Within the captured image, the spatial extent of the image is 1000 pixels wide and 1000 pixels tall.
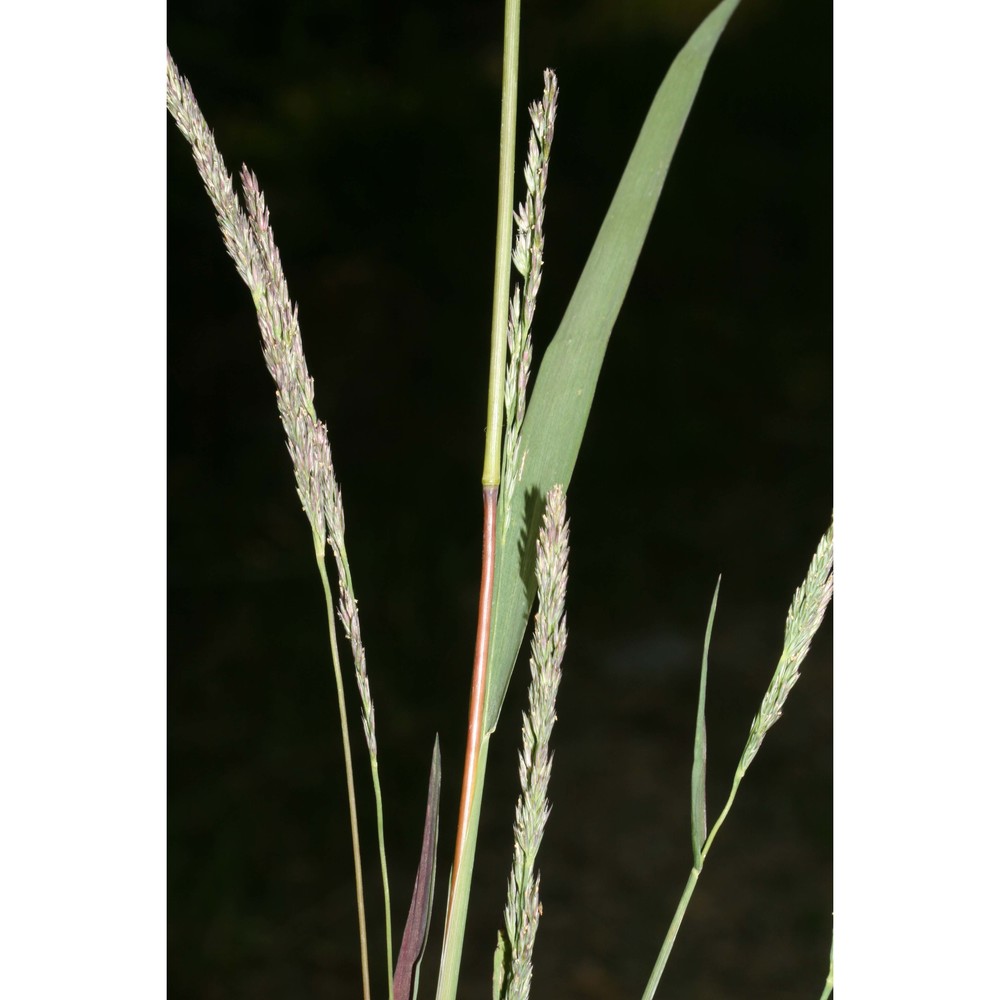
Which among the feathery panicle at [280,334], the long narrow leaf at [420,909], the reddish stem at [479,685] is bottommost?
the long narrow leaf at [420,909]

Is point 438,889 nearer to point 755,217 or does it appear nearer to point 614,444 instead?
point 614,444

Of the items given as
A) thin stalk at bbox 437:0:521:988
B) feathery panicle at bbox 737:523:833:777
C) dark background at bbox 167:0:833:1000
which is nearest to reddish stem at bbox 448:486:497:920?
thin stalk at bbox 437:0:521:988

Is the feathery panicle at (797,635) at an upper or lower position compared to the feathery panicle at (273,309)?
lower

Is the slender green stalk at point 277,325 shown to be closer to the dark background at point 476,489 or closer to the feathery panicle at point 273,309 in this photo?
the feathery panicle at point 273,309

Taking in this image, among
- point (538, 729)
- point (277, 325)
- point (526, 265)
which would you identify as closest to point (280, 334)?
point (277, 325)

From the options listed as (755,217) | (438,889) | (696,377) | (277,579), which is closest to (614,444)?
(696,377)

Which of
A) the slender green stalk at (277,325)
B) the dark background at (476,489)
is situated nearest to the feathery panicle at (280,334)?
the slender green stalk at (277,325)
